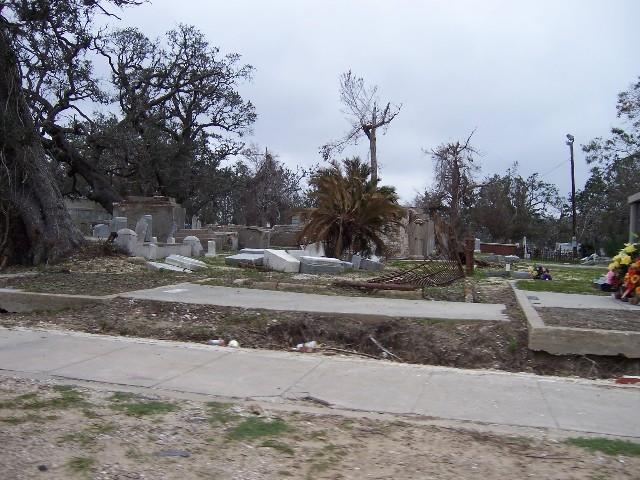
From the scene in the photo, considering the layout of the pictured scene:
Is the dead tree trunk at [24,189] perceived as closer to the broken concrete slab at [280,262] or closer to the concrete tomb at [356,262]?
the broken concrete slab at [280,262]

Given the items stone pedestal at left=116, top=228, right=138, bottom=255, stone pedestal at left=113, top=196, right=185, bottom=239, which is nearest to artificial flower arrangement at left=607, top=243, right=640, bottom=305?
stone pedestal at left=116, top=228, right=138, bottom=255

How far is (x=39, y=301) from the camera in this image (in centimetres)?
1030

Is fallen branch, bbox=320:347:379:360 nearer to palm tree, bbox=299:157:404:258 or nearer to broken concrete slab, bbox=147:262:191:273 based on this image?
broken concrete slab, bbox=147:262:191:273

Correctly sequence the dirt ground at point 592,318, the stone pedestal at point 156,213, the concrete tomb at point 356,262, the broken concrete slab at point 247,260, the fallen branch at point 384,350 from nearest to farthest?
the fallen branch at point 384,350 < the dirt ground at point 592,318 < the broken concrete slab at point 247,260 < the concrete tomb at point 356,262 < the stone pedestal at point 156,213

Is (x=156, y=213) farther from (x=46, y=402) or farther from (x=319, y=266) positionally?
(x=46, y=402)

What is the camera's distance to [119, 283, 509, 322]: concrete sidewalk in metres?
9.33

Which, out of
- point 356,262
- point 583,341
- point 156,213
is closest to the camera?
point 583,341

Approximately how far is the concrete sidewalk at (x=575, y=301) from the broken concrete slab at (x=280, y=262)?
598cm

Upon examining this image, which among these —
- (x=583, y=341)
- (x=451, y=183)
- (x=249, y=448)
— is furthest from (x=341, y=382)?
(x=451, y=183)

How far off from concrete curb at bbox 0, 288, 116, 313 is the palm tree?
9.94 metres

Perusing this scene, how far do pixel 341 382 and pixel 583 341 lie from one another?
3203 millimetres

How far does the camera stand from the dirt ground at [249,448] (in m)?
4.14

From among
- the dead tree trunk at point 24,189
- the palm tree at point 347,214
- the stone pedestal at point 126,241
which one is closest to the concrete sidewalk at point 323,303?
the dead tree trunk at point 24,189

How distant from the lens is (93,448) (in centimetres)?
444
